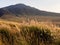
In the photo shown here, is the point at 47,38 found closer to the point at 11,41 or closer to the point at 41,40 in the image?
the point at 41,40

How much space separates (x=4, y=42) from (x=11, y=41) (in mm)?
256

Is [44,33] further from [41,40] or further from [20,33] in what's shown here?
[20,33]

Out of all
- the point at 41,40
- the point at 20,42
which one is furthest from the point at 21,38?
the point at 41,40

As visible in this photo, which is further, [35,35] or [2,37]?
[35,35]

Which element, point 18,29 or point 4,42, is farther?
point 18,29

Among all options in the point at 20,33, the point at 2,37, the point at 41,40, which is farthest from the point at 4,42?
the point at 41,40

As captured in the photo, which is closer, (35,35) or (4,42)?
(4,42)

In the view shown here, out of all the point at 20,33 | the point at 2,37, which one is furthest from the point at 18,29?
the point at 2,37

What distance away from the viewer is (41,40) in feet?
28.8

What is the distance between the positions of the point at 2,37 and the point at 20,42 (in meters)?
0.65

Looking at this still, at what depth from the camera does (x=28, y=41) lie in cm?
852

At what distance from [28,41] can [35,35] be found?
46cm

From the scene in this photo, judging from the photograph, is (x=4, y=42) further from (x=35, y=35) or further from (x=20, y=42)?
(x=35, y=35)

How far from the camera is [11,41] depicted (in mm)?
8266
